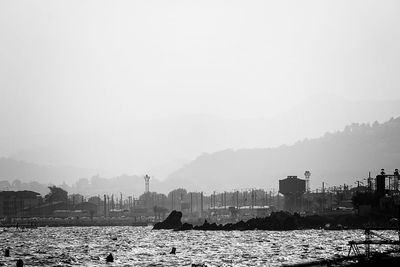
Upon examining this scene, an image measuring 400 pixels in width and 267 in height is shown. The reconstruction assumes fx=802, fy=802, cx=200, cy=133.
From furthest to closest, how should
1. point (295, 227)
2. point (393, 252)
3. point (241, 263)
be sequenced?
1. point (295, 227)
2. point (241, 263)
3. point (393, 252)

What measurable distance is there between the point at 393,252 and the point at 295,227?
108 meters

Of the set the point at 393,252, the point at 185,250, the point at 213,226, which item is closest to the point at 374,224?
the point at 213,226

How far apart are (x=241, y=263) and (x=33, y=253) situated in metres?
36.4

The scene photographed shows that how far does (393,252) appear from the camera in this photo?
74125 mm

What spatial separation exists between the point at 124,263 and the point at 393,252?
2827 centimetres

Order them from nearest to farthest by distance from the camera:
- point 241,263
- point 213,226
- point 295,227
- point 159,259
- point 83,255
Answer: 1. point 241,263
2. point 159,259
3. point 83,255
4. point 295,227
5. point 213,226

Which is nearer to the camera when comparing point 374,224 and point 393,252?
point 393,252

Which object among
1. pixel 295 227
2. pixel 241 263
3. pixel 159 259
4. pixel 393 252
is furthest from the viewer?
pixel 295 227

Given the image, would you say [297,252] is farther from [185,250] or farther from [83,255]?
[83,255]

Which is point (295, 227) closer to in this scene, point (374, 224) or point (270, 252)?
point (374, 224)

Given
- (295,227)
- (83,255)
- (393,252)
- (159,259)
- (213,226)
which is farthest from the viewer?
(213,226)

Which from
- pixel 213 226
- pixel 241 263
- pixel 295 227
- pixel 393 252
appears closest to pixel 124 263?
pixel 241 263

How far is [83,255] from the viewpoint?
326 feet

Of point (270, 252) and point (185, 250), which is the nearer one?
point (270, 252)
